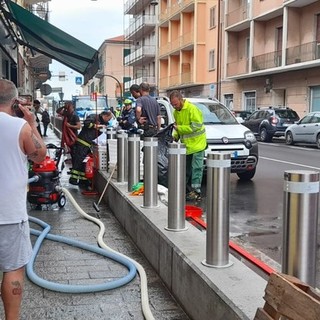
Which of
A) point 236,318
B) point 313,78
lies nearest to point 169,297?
point 236,318

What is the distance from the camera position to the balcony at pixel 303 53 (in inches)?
1071

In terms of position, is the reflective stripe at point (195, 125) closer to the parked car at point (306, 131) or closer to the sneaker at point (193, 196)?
the sneaker at point (193, 196)

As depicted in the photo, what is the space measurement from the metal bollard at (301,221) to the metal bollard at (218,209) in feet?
3.03

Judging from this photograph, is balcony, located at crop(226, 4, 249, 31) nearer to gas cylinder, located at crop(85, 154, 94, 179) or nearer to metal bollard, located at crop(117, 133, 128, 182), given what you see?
gas cylinder, located at crop(85, 154, 94, 179)

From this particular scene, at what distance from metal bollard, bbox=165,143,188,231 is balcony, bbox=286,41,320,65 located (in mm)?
24172

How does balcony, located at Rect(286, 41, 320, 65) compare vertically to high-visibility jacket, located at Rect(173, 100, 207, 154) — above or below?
above

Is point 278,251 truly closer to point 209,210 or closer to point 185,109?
point 209,210

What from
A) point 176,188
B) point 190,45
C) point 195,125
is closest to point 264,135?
point 195,125

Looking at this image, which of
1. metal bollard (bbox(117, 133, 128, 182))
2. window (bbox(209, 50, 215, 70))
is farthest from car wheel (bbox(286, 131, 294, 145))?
window (bbox(209, 50, 215, 70))

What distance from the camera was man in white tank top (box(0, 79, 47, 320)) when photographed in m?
3.22

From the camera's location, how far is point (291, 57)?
2961cm

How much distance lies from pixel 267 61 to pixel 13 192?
3094 cm

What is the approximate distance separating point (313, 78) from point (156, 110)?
21.5m

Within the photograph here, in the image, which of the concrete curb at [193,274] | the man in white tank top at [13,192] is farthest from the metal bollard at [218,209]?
the man in white tank top at [13,192]
